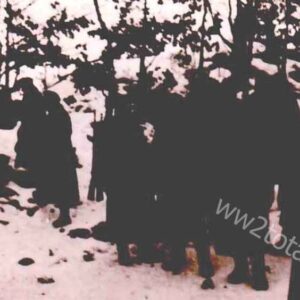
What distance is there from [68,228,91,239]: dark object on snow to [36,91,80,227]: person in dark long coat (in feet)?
1.45

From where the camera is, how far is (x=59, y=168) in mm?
9242

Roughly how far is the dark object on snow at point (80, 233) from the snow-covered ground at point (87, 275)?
0.31 ft

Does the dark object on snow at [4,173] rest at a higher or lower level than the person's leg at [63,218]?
higher

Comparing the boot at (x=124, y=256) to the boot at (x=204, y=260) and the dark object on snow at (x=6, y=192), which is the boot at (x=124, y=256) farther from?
the dark object on snow at (x=6, y=192)

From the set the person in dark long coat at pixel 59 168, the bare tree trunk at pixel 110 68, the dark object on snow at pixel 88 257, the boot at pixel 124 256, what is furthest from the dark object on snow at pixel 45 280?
the bare tree trunk at pixel 110 68

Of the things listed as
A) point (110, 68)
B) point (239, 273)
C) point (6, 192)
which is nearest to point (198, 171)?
point (239, 273)

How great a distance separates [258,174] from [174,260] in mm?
1867

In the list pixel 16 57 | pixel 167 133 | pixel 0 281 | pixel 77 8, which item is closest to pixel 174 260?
pixel 167 133

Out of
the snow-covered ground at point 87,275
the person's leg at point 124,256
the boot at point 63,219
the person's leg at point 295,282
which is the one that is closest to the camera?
the person's leg at point 295,282

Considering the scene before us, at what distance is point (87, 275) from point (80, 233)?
158 centimetres

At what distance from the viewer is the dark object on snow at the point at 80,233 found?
29.8 feet

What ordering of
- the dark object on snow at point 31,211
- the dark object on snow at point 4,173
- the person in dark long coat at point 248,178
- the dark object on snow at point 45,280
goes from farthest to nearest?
the dark object on snow at point 31,211
the dark object on snow at point 45,280
the person in dark long coat at point 248,178
the dark object on snow at point 4,173

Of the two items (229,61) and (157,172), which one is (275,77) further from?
(157,172)

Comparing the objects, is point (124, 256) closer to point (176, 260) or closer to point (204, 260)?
point (176, 260)
